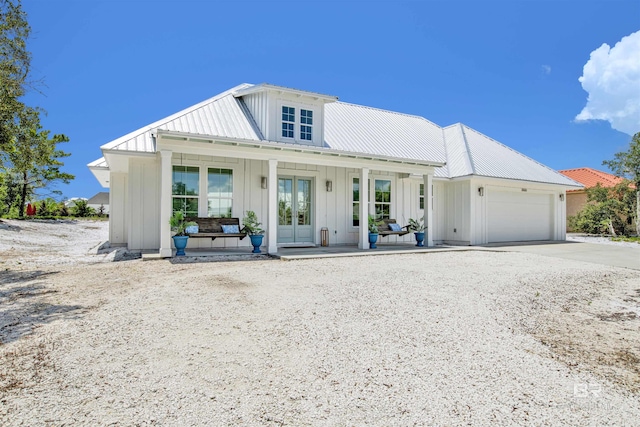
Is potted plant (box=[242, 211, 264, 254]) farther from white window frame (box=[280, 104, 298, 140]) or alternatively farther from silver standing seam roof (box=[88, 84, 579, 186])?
white window frame (box=[280, 104, 298, 140])

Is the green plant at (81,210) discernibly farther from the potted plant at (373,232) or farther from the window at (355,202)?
the potted plant at (373,232)

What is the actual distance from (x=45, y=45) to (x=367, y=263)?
952cm

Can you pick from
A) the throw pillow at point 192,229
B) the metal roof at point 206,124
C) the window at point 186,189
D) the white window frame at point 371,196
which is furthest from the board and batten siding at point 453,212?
the throw pillow at point 192,229

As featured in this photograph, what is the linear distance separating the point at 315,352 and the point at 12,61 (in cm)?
974

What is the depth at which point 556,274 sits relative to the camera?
771 centimetres

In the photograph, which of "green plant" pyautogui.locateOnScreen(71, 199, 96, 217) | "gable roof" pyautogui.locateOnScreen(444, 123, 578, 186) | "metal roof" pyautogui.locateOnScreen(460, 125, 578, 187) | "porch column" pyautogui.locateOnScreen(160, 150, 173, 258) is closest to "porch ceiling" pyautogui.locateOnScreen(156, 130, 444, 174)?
"porch column" pyautogui.locateOnScreen(160, 150, 173, 258)

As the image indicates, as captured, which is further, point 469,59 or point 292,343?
point 469,59

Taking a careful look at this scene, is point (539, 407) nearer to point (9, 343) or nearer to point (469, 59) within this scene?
point (9, 343)

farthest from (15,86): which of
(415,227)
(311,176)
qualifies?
(415,227)

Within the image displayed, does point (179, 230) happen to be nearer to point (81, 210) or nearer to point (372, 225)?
point (372, 225)

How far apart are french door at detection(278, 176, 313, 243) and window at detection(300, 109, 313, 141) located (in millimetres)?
1453

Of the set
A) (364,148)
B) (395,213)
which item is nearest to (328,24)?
(364,148)

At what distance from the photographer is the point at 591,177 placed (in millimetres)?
25688

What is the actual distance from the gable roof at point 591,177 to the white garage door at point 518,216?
10.8m
